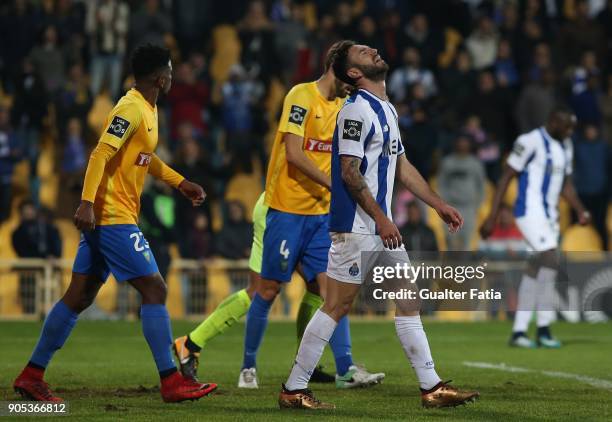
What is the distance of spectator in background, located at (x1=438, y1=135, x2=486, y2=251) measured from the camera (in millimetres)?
20328

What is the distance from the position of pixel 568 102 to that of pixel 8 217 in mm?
9109

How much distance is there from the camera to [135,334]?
637 inches

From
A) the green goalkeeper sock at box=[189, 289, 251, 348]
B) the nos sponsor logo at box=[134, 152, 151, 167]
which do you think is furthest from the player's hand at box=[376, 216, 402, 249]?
the green goalkeeper sock at box=[189, 289, 251, 348]

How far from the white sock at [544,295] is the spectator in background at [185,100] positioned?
8.00 meters

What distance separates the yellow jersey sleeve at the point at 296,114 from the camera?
32.3 ft

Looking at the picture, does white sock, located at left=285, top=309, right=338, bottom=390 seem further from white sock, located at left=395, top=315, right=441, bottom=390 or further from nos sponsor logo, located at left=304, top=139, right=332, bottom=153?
nos sponsor logo, located at left=304, top=139, right=332, bottom=153

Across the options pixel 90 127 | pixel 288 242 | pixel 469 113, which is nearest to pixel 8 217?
pixel 90 127

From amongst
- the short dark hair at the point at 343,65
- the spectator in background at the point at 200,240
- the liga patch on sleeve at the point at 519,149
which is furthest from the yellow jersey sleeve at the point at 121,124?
the spectator in background at the point at 200,240

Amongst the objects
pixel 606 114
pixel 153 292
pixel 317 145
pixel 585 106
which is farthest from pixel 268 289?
pixel 606 114

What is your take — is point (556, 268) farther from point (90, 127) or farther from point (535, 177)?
point (90, 127)

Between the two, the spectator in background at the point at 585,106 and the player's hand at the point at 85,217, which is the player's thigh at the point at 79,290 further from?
the spectator in background at the point at 585,106

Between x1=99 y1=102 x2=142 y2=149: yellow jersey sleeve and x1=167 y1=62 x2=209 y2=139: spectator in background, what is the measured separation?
1243 centimetres

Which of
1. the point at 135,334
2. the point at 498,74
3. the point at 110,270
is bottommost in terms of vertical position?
the point at 135,334

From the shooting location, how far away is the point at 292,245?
32.9 feet
